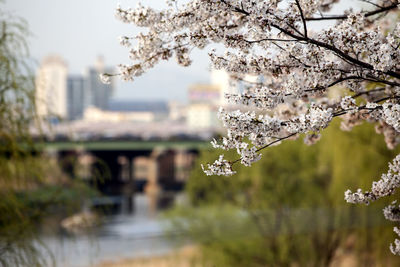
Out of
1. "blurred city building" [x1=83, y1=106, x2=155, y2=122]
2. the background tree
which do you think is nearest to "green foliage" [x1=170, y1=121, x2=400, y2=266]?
the background tree

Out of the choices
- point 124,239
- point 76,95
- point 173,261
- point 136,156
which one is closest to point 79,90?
point 76,95

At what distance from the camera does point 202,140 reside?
36500mm

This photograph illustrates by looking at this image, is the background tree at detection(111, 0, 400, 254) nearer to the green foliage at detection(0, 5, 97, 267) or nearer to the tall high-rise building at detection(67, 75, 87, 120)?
the green foliage at detection(0, 5, 97, 267)

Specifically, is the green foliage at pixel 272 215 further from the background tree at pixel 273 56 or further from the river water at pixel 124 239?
the background tree at pixel 273 56

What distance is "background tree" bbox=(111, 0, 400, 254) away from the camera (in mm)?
1677

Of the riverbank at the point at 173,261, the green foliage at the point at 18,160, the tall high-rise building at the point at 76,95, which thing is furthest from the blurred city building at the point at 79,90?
the green foliage at the point at 18,160

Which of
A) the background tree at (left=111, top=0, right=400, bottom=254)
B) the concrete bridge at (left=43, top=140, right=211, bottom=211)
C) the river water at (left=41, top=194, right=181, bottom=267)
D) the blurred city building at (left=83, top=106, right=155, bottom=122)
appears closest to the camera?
the background tree at (left=111, top=0, right=400, bottom=254)

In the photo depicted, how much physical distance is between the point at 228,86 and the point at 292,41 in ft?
1.96

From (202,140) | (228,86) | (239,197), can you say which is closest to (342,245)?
(239,197)

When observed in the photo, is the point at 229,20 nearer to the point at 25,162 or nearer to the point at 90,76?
the point at 25,162

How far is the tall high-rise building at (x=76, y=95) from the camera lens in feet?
498

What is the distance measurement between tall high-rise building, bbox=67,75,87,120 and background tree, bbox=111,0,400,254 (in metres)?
152

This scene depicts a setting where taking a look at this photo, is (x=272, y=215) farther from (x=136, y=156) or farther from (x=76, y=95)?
(x=76, y=95)

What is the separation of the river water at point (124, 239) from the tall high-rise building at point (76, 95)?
121767 millimetres
